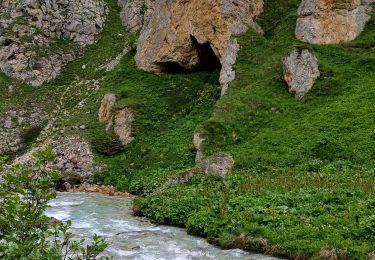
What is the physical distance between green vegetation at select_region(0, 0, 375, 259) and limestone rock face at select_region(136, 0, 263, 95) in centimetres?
165

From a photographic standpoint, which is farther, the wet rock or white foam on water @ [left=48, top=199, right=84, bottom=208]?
the wet rock

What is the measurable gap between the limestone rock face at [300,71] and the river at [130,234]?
17.6 meters

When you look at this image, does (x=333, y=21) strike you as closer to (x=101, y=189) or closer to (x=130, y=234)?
(x=101, y=189)

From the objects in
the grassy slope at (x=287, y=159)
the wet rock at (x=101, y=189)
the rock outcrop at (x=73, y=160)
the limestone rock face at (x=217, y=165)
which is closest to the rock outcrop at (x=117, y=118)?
the rock outcrop at (x=73, y=160)

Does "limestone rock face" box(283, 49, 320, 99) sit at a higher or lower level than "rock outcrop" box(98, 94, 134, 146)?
higher

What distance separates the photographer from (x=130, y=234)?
64.0 feet

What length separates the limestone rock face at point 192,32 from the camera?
46344 mm

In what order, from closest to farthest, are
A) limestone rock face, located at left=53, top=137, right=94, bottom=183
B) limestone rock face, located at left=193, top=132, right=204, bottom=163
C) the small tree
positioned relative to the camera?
1. the small tree
2. limestone rock face, located at left=193, top=132, right=204, bottom=163
3. limestone rock face, located at left=53, top=137, right=94, bottom=183

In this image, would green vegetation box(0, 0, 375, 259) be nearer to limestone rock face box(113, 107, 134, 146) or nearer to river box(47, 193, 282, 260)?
limestone rock face box(113, 107, 134, 146)

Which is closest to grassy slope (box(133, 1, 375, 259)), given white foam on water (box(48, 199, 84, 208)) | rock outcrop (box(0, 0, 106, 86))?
white foam on water (box(48, 199, 84, 208))

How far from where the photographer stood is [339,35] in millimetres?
43062

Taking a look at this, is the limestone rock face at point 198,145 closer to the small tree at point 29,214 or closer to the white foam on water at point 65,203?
the white foam on water at point 65,203

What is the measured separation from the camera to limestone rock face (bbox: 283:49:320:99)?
123 ft

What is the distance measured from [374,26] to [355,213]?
30299 millimetres
